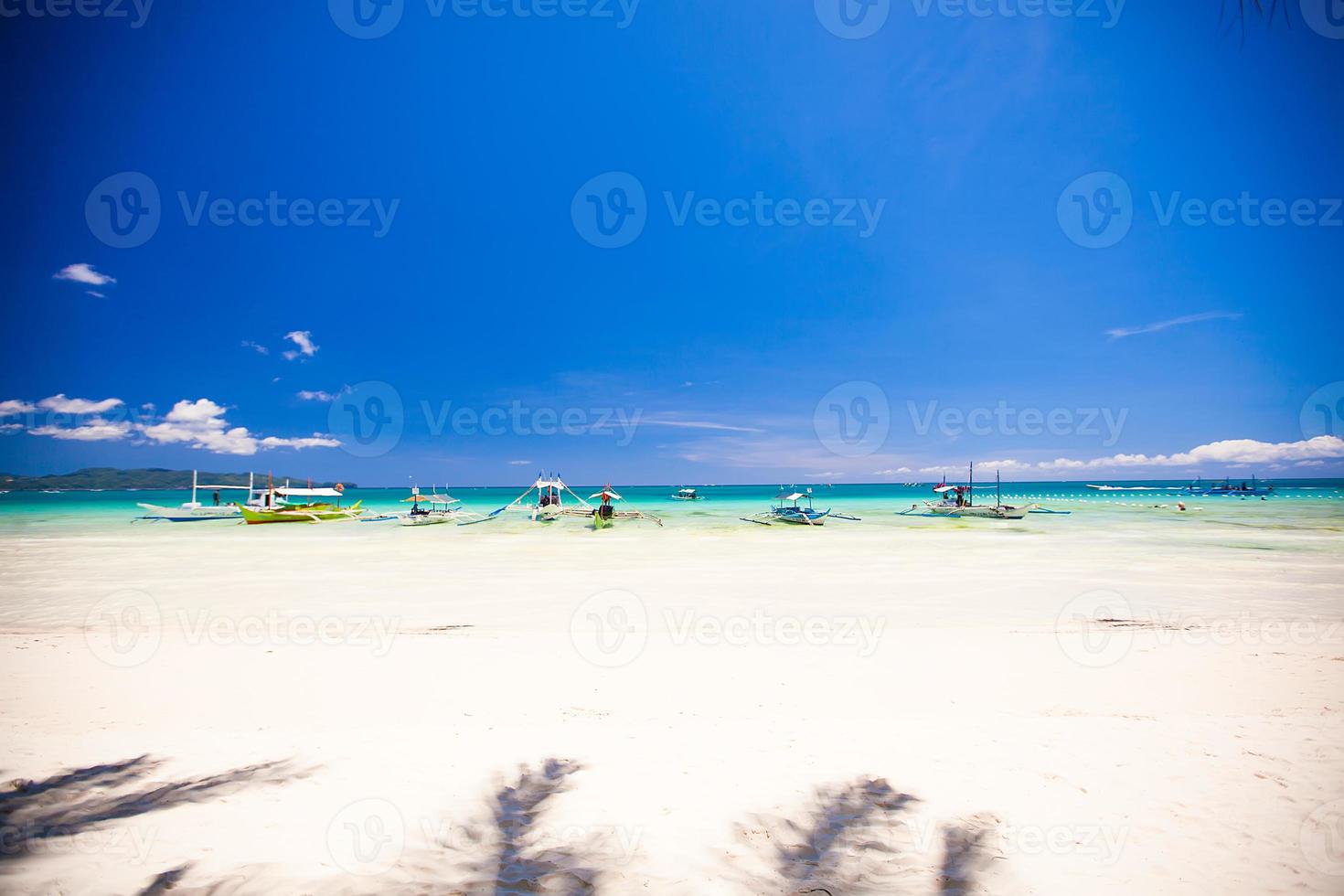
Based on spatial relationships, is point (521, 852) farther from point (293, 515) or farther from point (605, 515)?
point (293, 515)

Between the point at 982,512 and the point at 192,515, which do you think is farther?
the point at 192,515

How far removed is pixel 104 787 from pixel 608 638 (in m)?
6.10

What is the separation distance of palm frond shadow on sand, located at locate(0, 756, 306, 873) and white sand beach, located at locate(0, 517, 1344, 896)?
24 mm

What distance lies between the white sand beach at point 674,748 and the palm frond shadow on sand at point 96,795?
24 millimetres

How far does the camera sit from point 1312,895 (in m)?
3.37

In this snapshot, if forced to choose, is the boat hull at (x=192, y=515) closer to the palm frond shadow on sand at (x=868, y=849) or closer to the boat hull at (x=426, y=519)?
the boat hull at (x=426, y=519)

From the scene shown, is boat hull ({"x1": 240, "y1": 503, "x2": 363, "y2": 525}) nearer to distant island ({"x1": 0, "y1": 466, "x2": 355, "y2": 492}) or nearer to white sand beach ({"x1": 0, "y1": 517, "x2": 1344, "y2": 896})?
white sand beach ({"x1": 0, "y1": 517, "x2": 1344, "y2": 896})

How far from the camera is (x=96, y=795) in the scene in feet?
13.8

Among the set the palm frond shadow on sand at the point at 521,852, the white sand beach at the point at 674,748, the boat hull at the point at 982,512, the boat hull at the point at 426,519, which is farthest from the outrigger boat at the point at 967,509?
the palm frond shadow on sand at the point at 521,852

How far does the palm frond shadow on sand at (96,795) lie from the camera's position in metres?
3.75

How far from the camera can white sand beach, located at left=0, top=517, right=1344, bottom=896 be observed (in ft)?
11.7

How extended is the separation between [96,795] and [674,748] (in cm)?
450

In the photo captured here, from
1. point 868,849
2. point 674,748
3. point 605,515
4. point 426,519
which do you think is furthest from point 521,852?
point 426,519

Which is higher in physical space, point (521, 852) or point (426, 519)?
point (521, 852)
